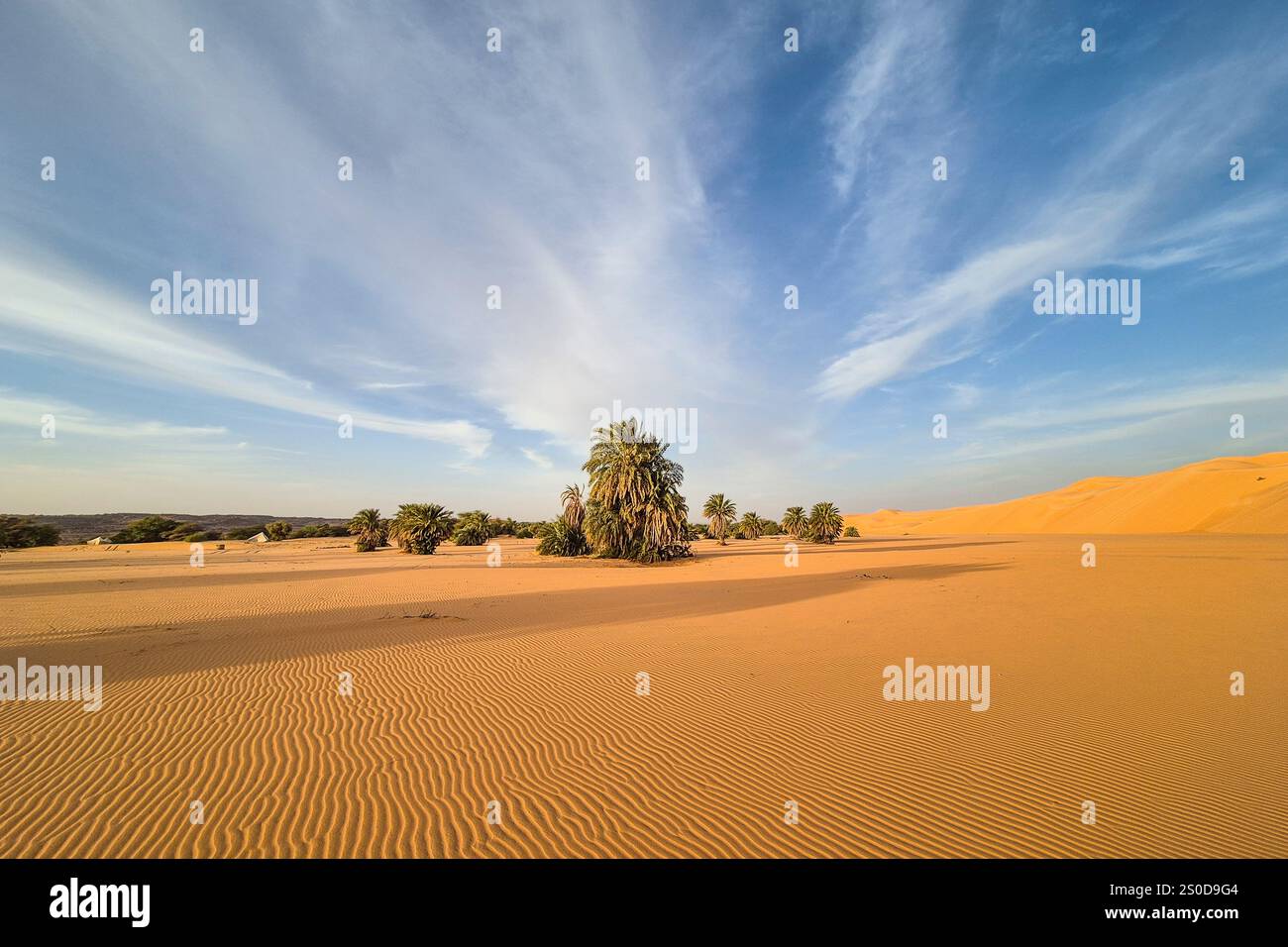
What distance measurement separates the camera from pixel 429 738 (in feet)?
19.7

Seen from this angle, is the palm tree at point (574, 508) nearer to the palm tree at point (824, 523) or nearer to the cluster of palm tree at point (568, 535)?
the cluster of palm tree at point (568, 535)

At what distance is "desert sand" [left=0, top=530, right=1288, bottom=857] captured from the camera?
13.2 feet

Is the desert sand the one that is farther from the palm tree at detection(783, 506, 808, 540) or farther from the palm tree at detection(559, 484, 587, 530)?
the palm tree at detection(783, 506, 808, 540)

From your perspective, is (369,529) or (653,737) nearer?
(653,737)

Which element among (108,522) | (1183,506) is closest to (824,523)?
(1183,506)

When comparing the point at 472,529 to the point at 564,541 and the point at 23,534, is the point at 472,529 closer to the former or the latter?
the point at 564,541

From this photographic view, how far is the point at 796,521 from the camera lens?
64250 millimetres

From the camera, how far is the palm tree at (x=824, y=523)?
58969mm

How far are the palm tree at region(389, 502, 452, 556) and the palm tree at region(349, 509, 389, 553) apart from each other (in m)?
7.00

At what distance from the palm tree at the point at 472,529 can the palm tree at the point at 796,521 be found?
1549 inches

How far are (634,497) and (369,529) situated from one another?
38.7 metres

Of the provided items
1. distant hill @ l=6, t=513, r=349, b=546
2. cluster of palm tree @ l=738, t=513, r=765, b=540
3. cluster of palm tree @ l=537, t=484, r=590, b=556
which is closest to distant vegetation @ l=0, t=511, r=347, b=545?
distant hill @ l=6, t=513, r=349, b=546
